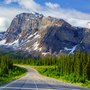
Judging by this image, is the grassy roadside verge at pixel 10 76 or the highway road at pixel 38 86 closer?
the highway road at pixel 38 86

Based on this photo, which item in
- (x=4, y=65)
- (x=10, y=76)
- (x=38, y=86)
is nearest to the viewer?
(x=38, y=86)

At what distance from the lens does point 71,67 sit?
6975cm

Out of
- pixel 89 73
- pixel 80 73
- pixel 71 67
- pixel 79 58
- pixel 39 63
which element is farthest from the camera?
pixel 39 63

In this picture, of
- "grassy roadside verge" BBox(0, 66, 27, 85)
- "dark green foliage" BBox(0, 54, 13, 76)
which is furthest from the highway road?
"dark green foliage" BBox(0, 54, 13, 76)

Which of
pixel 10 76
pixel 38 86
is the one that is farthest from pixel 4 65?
pixel 38 86

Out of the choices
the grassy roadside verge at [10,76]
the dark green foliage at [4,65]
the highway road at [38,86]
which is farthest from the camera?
the dark green foliage at [4,65]

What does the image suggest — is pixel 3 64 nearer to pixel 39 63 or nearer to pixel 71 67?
pixel 71 67

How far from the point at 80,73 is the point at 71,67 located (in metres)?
14.2

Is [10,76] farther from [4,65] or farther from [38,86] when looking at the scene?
[38,86]

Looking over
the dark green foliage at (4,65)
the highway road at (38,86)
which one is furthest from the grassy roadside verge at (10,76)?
the highway road at (38,86)

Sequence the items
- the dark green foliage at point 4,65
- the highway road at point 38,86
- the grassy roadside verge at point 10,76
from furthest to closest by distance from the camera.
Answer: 1. the dark green foliage at point 4,65
2. the grassy roadside verge at point 10,76
3. the highway road at point 38,86

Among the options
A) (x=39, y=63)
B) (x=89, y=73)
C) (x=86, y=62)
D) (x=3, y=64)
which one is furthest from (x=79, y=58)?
(x=39, y=63)

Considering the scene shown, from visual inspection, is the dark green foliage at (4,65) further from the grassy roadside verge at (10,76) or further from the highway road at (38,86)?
the highway road at (38,86)

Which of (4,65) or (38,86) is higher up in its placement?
(38,86)
